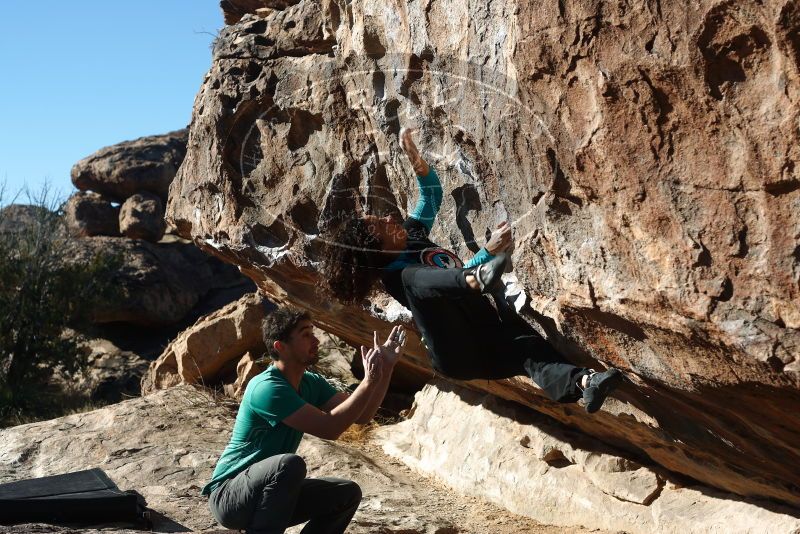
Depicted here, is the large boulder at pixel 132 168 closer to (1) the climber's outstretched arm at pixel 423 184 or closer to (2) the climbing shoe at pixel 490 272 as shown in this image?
(1) the climber's outstretched arm at pixel 423 184

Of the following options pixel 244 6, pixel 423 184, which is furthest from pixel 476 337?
pixel 244 6

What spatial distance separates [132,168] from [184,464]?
37.7 ft

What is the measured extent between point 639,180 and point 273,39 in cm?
365

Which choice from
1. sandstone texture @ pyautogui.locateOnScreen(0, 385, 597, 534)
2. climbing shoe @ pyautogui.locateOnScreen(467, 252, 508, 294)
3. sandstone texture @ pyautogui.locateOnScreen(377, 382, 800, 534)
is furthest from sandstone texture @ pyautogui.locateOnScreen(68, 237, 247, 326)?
climbing shoe @ pyautogui.locateOnScreen(467, 252, 508, 294)

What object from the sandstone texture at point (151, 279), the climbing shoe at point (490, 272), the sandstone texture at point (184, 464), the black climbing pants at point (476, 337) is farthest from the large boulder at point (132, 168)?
the climbing shoe at point (490, 272)

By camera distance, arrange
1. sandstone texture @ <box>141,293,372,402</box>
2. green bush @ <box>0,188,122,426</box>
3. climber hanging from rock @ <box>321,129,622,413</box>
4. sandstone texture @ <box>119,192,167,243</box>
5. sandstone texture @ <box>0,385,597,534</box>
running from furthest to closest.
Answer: sandstone texture @ <box>119,192,167,243</box> < green bush @ <box>0,188,122,426</box> < sandstone texture @ <box>141,293,372,402</box> < sandstone texture @ <box>0,385,597,534</box> < climber hanging from rock @ <box>321,129,622,413</box>

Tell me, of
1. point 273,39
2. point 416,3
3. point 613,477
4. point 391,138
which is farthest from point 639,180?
point 273,39

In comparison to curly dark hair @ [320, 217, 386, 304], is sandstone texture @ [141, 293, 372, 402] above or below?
below

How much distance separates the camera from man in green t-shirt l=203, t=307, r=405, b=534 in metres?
4.02

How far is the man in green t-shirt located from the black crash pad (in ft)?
3.43

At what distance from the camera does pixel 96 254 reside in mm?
16031

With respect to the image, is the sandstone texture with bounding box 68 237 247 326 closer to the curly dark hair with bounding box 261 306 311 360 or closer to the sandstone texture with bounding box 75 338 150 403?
the sandstone texture with bounding box 75 338 150 403

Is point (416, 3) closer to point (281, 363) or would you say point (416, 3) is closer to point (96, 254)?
point (281, 363)

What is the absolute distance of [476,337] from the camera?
4.36 metres
